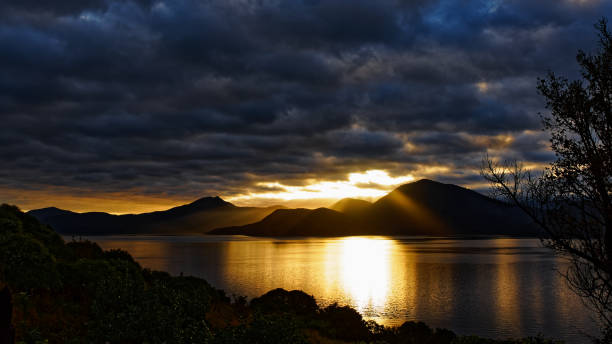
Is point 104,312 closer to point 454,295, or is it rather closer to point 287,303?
point 287,303

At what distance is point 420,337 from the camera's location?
28.0 metres

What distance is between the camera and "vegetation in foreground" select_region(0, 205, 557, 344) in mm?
13547

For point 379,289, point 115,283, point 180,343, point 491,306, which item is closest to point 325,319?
point 115,283

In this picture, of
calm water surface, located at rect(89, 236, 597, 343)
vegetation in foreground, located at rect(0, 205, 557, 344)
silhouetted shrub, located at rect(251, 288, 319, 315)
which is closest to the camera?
vegetation in foreground, located at rect(0, 205, 557, 344)

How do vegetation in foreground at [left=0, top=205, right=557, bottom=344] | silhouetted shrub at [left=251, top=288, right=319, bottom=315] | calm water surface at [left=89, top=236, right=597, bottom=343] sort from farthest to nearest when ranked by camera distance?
calm water surface at [left=89, top=236, right=597, bottom=343], silhouetted shrub at [left=251, top=288, right=319, bottom=315], vegetation in foreground at [left=0, top=205, right=557, bottom=344]

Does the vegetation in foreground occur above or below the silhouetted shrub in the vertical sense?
above

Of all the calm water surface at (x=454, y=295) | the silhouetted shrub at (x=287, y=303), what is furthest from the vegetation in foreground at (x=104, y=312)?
the calm water surface at (x=454, y=295)

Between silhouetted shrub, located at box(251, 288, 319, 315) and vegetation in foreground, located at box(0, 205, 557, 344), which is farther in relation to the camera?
silhouetted shrub, located at box(251, 288, 319, 315)

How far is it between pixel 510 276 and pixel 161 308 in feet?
282

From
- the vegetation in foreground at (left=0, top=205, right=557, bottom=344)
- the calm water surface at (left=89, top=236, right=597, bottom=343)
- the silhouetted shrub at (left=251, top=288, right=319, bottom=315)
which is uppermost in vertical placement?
the vegetation in foreground at (left=0, top=205, right=557, bottom=344)

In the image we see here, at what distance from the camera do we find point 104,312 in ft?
58.3

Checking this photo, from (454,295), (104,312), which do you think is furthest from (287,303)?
(454,295)

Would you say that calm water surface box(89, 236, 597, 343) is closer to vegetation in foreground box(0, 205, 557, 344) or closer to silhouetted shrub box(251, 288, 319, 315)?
silhouetted shrub box(251, 288, 319, 315)

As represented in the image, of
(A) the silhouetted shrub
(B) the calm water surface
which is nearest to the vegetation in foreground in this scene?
A: (A) the silhouetted shrub
